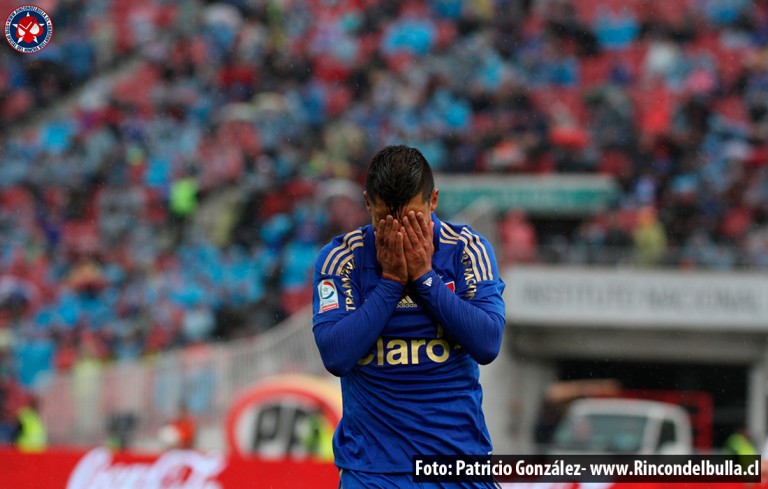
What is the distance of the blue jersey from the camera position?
136 inches

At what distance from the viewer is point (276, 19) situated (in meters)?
20.8

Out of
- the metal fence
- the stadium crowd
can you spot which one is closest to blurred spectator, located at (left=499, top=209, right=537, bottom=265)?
the stadium crowd

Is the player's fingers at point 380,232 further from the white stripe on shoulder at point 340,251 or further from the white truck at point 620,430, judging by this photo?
the white truck at point 620,430

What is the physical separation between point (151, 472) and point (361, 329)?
131 inches

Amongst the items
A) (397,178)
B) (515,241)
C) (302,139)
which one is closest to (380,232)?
(397,178)

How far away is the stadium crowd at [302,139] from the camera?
51.9 feet

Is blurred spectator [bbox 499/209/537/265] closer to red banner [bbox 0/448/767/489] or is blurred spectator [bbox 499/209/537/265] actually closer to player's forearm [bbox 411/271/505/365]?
red banner [bbox 0/448/767/489]

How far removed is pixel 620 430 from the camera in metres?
13.4

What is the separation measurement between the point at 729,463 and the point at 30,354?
38.9ft

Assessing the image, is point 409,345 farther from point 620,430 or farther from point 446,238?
point 620,430

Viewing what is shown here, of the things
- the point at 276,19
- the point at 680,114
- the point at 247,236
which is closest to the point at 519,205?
the point at 680,114

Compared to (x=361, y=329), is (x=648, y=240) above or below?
above

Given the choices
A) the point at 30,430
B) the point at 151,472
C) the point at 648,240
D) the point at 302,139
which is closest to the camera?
the point at 151,472

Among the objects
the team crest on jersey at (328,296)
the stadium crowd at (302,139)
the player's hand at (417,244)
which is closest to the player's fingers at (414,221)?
the player's hand at (417,244)
